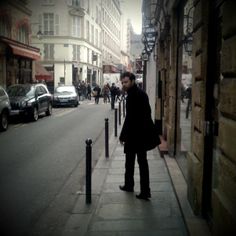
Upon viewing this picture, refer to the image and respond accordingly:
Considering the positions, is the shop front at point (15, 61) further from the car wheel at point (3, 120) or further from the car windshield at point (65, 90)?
the car wheel at point (3, 120)

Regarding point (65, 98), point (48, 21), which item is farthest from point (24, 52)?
point (48, 21)

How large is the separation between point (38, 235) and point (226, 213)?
7.54 feet

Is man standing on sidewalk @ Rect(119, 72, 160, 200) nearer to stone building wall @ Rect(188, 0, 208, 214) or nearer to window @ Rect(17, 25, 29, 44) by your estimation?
stone building wall @ Rect(188, 0, 208, 214)

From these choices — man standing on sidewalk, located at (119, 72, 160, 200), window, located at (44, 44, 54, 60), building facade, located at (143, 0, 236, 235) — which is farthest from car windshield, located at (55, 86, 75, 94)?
man standing on sidewalk, located at (119, 72, 160, 200)

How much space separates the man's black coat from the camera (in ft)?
20.9

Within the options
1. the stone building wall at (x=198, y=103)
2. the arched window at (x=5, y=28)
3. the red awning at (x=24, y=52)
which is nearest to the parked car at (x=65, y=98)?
the red awning at (x=24, y=52)

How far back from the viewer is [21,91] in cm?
2022

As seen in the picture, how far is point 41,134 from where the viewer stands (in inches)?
574

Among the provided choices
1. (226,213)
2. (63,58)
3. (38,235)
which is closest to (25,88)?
(38,235)

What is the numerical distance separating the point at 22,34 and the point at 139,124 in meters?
28.7

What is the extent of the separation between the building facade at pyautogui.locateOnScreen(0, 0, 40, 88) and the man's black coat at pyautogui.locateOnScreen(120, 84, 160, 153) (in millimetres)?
20686

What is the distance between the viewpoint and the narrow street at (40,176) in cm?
564

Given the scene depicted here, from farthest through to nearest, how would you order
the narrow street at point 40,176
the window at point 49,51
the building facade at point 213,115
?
the window at point 49,51 < the narrow street at point 40,176 < the building facade at point 213,115

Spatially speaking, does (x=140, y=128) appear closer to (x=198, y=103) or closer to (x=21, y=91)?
(x=198, y=103)
